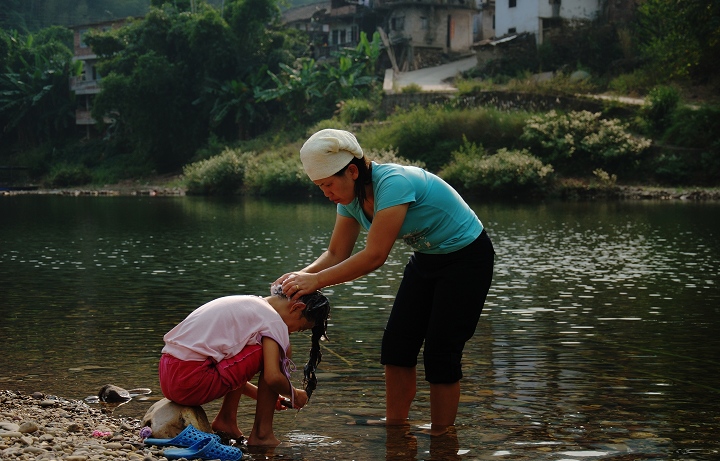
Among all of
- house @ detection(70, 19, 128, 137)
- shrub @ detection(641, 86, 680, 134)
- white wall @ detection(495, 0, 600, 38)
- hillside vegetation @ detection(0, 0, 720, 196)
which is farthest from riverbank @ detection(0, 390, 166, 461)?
house @ detection(70, 19, 128, 137)

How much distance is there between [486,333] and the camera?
404 inches

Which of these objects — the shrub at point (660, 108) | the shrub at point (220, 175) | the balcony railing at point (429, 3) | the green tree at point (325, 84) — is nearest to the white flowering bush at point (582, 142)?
the shrub at point (660, 108)

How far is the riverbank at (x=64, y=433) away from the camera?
17.3 feet

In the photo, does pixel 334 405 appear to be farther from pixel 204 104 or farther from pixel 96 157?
pixel 96 157

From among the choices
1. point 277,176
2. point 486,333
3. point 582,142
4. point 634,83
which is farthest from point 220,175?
point 486,333

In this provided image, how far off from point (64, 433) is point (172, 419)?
2.06 feet

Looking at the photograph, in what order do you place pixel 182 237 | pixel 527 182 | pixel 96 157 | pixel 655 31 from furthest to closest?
pixel 96 157 < pixel 655 31 < pixel 527 182 < pixel 182 237

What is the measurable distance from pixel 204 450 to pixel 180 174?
2054 inches

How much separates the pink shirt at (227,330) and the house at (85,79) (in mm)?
61037

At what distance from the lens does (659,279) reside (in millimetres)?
15078

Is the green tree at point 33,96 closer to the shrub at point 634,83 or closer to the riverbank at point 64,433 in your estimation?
the shrub at point 634,83

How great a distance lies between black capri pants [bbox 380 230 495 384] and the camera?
5777 mm

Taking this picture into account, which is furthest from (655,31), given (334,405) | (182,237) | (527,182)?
(334,405)

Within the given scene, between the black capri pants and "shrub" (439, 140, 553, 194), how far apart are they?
105 ft
